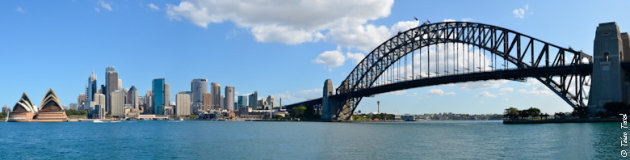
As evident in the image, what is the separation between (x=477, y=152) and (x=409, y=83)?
8562 centimetres

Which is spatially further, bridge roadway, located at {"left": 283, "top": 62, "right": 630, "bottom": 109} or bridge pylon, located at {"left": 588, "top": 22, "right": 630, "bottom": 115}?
bridge roadway, located at {"left": 283, "top": 62, "right": 630, "bottom": 109}

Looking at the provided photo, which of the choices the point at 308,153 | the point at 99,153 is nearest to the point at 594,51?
the point at 308,153

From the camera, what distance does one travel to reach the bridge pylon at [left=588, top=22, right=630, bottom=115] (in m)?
82.2

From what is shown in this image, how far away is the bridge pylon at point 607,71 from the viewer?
270 ft

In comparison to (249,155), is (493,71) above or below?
above

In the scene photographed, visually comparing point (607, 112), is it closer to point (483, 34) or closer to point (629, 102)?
point (629, 102)

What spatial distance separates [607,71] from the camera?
8275 cm

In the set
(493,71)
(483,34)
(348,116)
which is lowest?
(348,116)

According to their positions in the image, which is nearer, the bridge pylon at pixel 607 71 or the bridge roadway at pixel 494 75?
the bridge pylon at pixel 607 71

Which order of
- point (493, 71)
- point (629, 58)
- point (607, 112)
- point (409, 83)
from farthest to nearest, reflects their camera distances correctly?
point (409, 83) → point (493, 71) → point (629, 58) → point (607, 112)

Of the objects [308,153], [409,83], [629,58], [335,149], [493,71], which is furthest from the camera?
[409,83]

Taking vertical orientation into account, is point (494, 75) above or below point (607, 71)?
above

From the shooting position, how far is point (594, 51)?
3342 inches

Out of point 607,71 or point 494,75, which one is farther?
point 494,75
